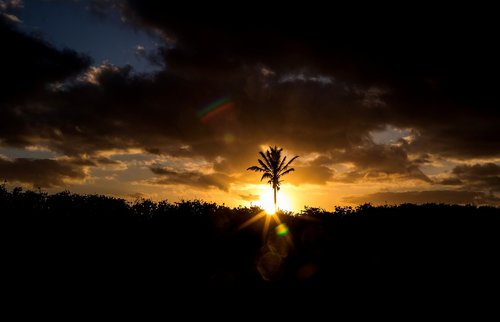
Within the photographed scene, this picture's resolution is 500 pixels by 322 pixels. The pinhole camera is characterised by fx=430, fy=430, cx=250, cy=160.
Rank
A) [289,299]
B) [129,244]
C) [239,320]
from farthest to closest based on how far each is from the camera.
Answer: [129,244] → [289,299] → [239,320]

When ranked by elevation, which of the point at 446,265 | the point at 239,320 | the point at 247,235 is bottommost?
the point at 239,320

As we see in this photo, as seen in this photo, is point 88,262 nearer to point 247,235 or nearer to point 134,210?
point 134,210

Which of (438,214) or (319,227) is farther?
(319,227)

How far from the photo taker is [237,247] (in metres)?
24.2

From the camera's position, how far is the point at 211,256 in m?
23.5

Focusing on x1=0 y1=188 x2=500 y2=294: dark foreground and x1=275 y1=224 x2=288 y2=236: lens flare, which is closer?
x1=0 y1=188 x2=500 y2=294: dark foreground

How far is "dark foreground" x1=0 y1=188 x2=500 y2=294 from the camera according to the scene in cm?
2097

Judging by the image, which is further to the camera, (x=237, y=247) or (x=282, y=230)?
(x=282, y=230)

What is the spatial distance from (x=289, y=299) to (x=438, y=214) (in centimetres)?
983

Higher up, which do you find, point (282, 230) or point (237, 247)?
point (282, 230)

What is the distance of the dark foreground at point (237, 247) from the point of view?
68.8 feet

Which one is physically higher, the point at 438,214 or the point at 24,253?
the point at 438,214

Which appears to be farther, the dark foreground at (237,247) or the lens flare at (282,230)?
the lens flare at (282,230)

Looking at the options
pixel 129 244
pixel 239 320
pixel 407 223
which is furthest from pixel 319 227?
pixel 129 244
